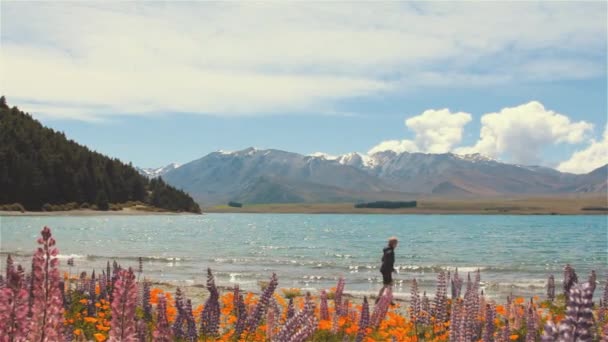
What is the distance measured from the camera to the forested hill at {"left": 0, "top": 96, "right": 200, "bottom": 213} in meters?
169

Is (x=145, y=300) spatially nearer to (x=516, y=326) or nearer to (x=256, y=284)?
(x=516, y=326)

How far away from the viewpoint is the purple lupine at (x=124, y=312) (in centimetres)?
314

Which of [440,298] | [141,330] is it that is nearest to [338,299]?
[440,298]

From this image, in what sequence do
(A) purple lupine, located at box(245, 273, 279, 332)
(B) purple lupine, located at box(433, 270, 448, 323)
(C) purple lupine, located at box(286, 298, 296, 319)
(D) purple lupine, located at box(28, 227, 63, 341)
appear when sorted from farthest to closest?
(B) purple lupine, located at box(433, 270, 448, 323) → (C) purple lupine, located at box(286, 298, 296, 319) → (A) purple lupine, located at box(245, 273, 279, 332) → (D) purple lupine, located at box(28, 227, 63, 341)

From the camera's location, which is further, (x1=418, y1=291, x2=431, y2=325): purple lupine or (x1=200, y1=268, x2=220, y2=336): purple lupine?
(x1=418, y1=291, x2=431, y2=325): purple lupine

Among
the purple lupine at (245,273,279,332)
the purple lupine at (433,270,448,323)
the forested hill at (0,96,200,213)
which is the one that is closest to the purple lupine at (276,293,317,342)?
the purple lupine at (245,273,279,332)

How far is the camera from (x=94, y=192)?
184250mm

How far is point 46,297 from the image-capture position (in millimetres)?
3484

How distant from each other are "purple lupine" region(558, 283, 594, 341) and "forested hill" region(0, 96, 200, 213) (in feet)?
591

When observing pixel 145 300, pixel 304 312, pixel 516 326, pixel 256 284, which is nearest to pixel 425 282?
pixel 256 284

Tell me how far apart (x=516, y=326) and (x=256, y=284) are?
24990 millimetres

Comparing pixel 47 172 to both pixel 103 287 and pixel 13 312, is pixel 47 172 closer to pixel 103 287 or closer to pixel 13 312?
pixel 103 287

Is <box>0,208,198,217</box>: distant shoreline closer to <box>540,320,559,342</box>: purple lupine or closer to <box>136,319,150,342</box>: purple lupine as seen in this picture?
<box>136,319,150,342</box>: purple lupine

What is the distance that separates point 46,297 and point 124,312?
535 mm
